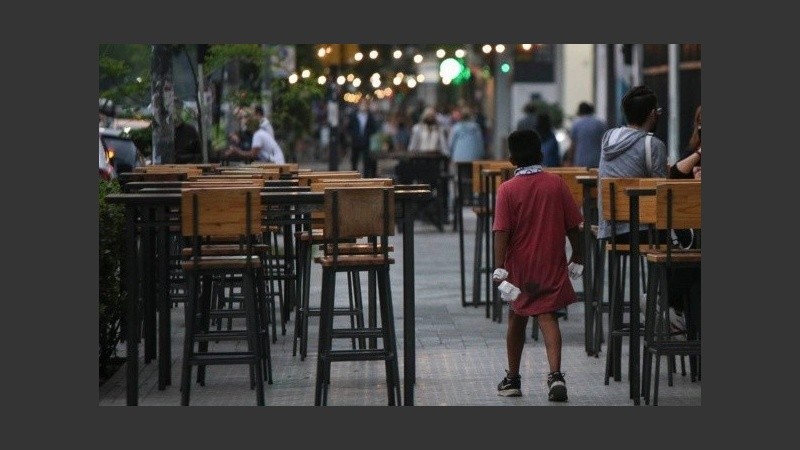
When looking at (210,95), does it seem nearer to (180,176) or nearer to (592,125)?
(592,125)

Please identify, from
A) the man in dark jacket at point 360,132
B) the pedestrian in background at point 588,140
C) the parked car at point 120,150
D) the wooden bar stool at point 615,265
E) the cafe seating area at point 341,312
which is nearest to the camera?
the cafe seating area at point 341,312

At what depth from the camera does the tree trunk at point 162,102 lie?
52.7ft

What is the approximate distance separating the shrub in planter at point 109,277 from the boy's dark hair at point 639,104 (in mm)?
3496

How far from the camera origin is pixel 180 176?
12.9 meters

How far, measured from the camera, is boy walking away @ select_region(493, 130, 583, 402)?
415 inches

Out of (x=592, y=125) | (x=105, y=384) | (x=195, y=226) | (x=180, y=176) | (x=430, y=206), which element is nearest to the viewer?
(x=195, y=226)

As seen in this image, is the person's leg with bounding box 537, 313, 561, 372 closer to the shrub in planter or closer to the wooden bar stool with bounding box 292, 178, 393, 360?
the wooden bar stool with bounding box 292, 178, 393, 360

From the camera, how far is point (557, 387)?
1054 centimetres

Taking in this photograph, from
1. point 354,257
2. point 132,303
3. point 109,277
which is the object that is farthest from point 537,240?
point 109,277

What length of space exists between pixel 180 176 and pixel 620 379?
3.66 meters

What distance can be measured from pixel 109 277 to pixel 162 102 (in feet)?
16.9

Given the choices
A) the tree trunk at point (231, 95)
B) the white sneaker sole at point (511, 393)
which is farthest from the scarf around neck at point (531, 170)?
the tree trunk at point (231, 95)

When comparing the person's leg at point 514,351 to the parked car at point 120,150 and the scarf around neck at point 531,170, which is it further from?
the parked car at point 120,150

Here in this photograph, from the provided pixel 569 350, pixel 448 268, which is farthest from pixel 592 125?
pixel 569 350
